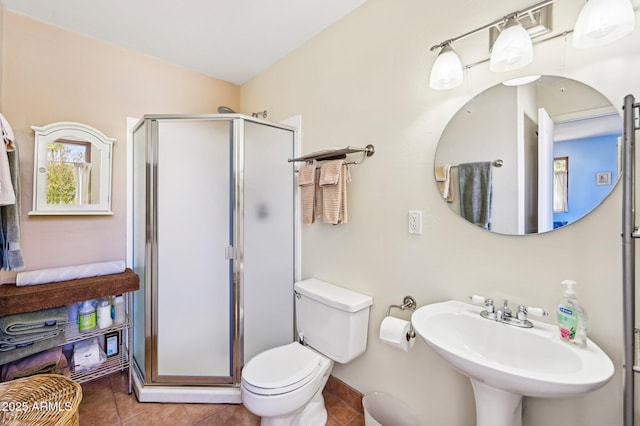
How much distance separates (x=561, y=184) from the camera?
1.05m

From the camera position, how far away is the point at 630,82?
3.03ft

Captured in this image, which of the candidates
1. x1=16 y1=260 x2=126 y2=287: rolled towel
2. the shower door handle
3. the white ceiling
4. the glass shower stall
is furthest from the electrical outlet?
x1=16 y1=260 x2=126 y2=287: rolled towel

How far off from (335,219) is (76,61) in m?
2.10

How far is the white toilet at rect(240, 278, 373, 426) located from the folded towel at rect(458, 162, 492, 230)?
2.44ft

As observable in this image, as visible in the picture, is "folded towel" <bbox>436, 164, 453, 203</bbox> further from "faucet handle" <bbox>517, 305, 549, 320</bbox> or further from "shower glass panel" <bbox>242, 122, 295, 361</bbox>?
"shower glass panel" <bbox>242, 122, 295, 361</bbox>

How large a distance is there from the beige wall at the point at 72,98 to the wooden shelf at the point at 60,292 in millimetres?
281

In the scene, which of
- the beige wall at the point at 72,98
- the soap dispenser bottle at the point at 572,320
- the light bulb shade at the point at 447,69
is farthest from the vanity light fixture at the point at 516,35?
the beige wall at the point at 72,98

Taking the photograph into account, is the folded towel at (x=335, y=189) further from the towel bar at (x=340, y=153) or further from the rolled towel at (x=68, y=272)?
the rolled towel at (x=68, y=272)

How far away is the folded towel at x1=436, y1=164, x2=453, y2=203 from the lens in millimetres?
1337

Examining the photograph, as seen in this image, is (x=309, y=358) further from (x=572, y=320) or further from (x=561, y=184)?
(x=561, y=184)

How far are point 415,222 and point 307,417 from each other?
4.07 ft

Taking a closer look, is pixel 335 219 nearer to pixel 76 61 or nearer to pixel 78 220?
pixel 78 220

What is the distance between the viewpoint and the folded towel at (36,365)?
1618mm

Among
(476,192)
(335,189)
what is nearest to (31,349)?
(335,189)
